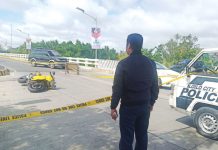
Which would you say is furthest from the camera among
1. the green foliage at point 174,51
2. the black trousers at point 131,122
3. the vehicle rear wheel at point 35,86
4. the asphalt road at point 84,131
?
the green foliage at point 174,51

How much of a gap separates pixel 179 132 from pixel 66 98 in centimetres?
531

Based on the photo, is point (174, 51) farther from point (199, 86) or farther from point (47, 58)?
point (199, 86)

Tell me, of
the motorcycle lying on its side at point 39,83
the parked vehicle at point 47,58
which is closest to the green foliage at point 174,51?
the parked vehicle at point 47,58

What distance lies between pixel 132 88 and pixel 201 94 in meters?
2.89

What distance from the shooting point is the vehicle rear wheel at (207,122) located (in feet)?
17.6

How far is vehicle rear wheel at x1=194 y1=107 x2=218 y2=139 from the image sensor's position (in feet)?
17.6

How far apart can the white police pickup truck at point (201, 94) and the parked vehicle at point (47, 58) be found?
20.3 m

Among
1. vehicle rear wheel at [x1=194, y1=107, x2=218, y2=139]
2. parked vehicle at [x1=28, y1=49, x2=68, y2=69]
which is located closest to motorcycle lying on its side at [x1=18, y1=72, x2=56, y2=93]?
vehicle rear wheel at [x1=194, y1=107, x2=218, y2=139]

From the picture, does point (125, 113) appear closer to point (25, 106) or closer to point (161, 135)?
point (161, 135)

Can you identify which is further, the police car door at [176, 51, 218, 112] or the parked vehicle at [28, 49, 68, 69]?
the parked vehicle at [28, 49, 68, 69]

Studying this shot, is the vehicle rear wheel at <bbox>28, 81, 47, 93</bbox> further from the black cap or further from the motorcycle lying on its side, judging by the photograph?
the black cap

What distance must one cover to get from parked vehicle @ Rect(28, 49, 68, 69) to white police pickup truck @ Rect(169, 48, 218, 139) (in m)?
20.3

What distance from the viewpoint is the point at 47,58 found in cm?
2644

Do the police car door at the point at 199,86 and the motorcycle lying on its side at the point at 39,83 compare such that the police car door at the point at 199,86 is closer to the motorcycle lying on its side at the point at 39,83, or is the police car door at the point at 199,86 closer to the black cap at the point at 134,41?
the black cap at the point at 134,41
